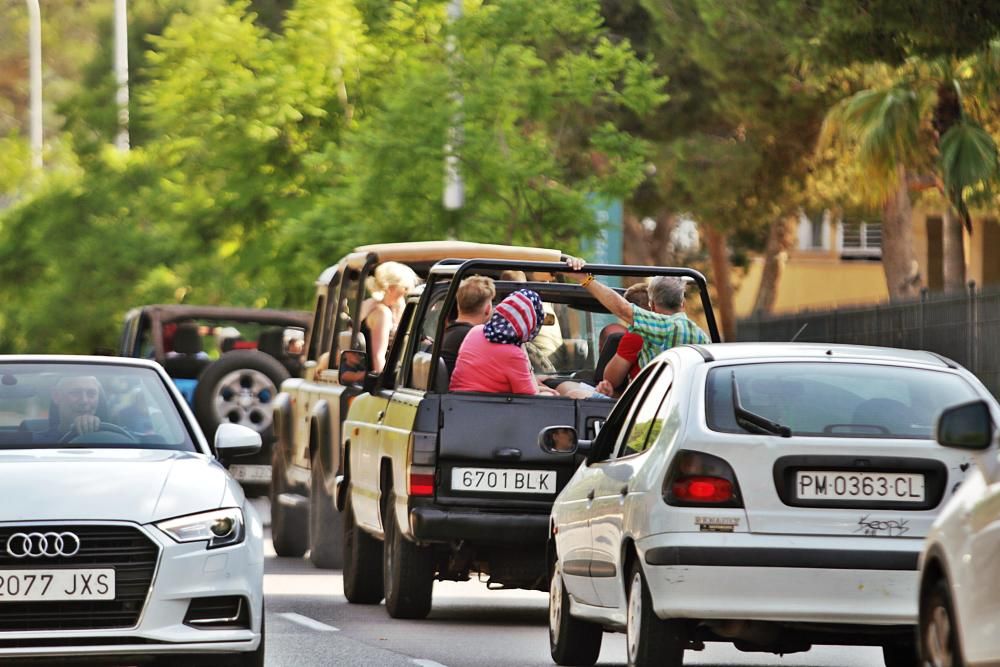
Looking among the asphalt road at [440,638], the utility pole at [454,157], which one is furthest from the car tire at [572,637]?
the utility pole at [454,157]

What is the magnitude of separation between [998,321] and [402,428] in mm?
10488

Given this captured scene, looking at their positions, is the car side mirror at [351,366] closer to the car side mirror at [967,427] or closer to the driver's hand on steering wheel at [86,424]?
the driver's hand on steering wheel at [86,424]

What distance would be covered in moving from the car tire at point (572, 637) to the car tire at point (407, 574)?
2.32 metres

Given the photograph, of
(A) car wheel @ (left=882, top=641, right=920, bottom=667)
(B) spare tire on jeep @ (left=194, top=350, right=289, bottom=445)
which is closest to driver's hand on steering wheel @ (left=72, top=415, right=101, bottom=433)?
(A) car wheel @ (left=882, top=641, right=920, bottom=667)

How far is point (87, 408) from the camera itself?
1115cm

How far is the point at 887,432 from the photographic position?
9.72 meters

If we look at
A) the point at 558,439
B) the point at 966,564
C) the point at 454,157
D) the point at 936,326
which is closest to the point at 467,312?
the point at 558,439

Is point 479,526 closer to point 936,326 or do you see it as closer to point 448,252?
point 448,252

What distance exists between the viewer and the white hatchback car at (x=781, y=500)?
9.35m

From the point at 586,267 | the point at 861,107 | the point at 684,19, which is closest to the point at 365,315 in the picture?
the point at 586,267

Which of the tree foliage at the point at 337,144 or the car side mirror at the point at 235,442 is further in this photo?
the tree foliage at the point at 337,144

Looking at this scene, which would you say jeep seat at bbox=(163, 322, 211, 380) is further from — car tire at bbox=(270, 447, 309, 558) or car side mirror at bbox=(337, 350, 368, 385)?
car side mirror at bbox=(337, 350, 368, 385)

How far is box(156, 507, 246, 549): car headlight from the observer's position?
9734mm

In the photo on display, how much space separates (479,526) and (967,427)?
5.69 metres
